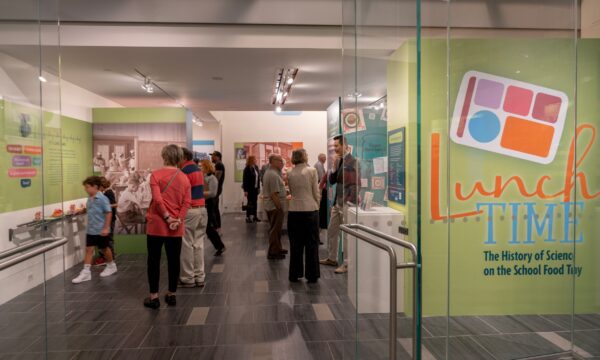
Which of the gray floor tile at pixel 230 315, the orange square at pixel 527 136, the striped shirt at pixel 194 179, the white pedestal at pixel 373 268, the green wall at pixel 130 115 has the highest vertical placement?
the green wall at pixel 130 115

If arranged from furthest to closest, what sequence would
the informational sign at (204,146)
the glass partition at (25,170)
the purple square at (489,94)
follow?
the informational sign at (204,146) → the purple square at (489,94) → the glass partition at (25,170)

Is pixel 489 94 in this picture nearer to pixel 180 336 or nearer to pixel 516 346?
pixel 516 346

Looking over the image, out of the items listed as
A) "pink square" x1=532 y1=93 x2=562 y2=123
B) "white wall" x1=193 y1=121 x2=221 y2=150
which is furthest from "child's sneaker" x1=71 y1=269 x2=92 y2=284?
"white wall" x1=193 y1=121 x2=221 y2=150

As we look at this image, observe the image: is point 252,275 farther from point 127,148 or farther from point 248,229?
point 248,229

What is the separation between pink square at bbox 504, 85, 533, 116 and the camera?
373 cm

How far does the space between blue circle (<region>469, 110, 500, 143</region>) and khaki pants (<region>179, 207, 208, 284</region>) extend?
3179mm

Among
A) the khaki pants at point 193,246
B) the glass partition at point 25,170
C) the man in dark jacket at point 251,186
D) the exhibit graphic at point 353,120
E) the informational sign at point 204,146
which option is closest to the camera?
the glass partition at point 25,170

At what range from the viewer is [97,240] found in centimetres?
586

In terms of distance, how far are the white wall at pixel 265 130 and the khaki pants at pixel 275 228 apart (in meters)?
7.16

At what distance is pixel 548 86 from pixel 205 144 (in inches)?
499

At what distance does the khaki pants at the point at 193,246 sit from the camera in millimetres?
5215

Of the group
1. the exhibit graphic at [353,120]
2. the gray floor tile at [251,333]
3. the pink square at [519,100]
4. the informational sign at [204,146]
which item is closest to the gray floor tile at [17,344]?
the gray floor tile at [251,333]

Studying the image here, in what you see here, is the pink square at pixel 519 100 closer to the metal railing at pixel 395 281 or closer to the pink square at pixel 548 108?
the pink square at pixel 548 108

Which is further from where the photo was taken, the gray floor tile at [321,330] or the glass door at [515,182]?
the gray floor tile at [321,330]
